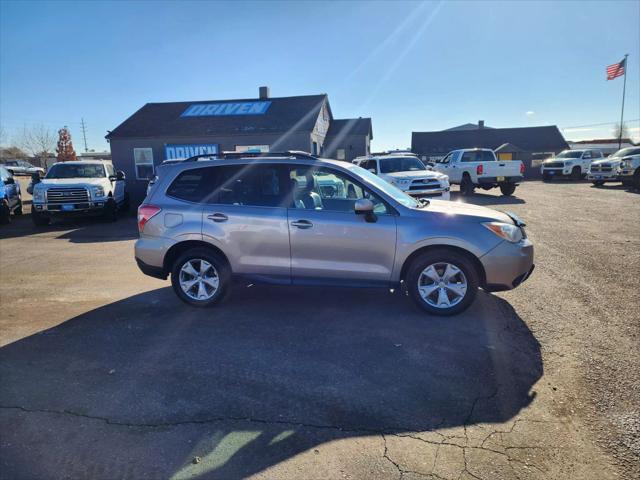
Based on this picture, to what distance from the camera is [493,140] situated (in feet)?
145

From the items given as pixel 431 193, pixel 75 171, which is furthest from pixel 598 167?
pixel 75 171

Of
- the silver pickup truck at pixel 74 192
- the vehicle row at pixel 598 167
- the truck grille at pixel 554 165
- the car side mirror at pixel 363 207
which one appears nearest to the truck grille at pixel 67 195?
the silver pickup truck at pixel 74 192

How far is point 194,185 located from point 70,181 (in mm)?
10179

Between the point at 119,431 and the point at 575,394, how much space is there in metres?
3.42

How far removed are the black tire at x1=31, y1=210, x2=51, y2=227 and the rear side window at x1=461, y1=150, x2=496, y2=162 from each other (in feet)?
53.8

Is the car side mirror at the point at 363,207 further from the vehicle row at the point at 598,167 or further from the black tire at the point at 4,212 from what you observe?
the vehicle row at the point at 598,167

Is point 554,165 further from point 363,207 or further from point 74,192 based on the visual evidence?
point 363,207

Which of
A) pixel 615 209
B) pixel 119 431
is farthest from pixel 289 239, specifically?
pixel 615 209

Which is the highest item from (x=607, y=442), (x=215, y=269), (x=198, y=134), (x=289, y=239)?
(x=198, y=134)

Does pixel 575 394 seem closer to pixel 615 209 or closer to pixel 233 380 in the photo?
pixel 233 380

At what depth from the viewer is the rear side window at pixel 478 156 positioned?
18484mm

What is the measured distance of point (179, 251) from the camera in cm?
529

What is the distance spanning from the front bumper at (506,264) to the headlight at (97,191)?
40.5 feet

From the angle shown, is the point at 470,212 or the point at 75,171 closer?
the point at 470,212
